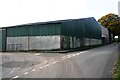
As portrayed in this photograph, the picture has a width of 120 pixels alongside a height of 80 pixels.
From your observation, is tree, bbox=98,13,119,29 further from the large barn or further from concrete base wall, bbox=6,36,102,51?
concrete base wall, bbox=6,36,102,51

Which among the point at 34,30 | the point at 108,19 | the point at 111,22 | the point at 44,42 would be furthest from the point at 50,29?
the point at 108,19

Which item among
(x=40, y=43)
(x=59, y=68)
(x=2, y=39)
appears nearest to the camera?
(x=59, y=68)

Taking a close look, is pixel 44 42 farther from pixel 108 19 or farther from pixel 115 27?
pixel 108 19

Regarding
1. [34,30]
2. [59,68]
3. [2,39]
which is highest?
[34,30]

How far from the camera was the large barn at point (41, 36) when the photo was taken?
41719 mm

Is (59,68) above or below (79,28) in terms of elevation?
below

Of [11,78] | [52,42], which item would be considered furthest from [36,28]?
[11,78]

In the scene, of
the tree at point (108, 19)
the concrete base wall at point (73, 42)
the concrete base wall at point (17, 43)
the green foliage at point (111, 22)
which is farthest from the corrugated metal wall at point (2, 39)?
the tree at point (108, 19)

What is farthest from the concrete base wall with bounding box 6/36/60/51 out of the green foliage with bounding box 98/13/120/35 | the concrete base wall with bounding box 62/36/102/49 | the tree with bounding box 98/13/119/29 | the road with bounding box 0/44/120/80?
the tree with bounding box 98/13/119/29

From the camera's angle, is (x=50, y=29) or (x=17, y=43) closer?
(x=50, y=29)

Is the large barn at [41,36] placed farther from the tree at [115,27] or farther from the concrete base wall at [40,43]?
the tree at [115,27]

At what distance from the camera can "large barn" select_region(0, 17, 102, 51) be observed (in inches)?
1642

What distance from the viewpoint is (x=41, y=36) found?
141 feet

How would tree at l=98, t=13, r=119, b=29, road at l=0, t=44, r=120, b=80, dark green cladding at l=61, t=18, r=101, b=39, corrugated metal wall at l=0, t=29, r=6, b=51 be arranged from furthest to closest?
tree at l=98, t=13, r=119, b=29 → corrugated metal wall at l=0, t=29, r=6, b=51 → dark green cladding at l=61, t=18, r=101, b=39 → road at l=0, t=44, r=120, b=80
